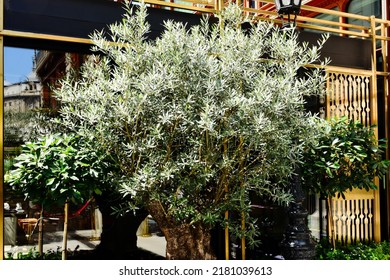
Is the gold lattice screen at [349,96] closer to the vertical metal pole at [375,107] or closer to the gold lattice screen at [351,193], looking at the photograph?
the gold lattice screen at [351,193]

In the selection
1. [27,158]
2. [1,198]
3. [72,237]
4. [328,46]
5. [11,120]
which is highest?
→ [328,46]

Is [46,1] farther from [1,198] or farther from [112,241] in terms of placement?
[112,241]

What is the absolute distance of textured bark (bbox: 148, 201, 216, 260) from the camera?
23.8 ft

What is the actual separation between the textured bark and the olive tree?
22 millimetres

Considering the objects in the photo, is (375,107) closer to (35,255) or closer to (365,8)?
(365,8)

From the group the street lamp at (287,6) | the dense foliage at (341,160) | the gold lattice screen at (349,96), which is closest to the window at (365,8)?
the gold lattice screen at (349,96)

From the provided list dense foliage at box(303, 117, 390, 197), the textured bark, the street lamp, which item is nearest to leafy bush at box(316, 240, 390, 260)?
dense foliage at box(303, 117, 390, 197)

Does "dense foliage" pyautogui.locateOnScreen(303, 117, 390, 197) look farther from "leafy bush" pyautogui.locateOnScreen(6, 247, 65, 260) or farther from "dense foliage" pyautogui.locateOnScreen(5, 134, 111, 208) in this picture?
"leafy bush" pyautogui.locateOnScreen(6, 247, 65, 260)

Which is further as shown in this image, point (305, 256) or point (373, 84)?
point (373, 84)

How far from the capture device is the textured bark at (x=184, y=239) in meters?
7.26

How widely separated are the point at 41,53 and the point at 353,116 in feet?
21.4

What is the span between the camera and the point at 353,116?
33.6ft

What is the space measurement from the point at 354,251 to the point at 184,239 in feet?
12.5

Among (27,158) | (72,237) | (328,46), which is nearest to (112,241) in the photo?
(72,237)
